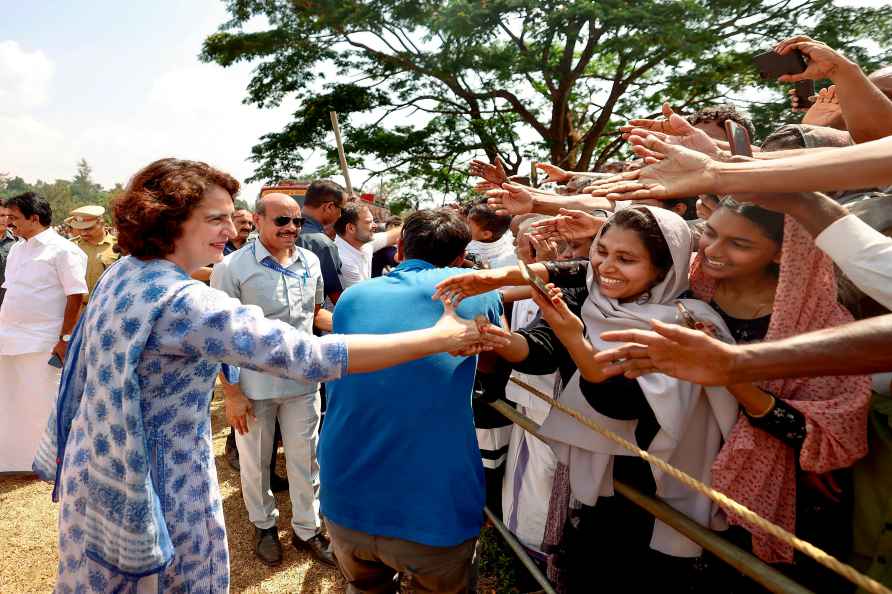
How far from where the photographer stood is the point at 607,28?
36.8 feet

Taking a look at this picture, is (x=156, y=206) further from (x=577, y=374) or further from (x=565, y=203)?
(x=565, y=203)

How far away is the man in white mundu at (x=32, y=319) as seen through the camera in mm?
4230

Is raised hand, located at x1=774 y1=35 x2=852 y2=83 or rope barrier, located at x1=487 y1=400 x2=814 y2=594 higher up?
raised hand, located at x1=774 y1=35 x2=852 y2=83

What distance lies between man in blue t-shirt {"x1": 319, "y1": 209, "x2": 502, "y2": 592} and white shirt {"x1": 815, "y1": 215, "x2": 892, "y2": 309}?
109cm

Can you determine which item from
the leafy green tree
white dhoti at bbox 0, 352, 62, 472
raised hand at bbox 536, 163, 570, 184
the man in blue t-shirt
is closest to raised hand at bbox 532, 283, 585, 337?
the man in blue t-shirt

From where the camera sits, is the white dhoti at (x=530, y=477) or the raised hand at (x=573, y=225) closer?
the raised hand at (x=573, y=225)

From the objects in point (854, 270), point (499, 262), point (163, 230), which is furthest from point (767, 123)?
point (163, 230)

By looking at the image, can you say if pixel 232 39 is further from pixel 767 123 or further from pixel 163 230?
pixel 163 230

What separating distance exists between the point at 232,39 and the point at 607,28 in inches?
363

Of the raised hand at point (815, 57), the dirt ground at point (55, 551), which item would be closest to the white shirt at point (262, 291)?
the dirt ground at point (55, 551)

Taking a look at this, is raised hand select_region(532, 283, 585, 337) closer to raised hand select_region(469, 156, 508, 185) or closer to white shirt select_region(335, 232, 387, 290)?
raised hand select_region(469, 156, 508, 185)

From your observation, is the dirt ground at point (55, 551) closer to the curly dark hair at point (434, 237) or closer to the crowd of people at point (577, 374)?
the crowd of people at point (577, 374)

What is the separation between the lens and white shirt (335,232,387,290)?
4.30m

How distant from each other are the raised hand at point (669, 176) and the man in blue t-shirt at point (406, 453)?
68cm
